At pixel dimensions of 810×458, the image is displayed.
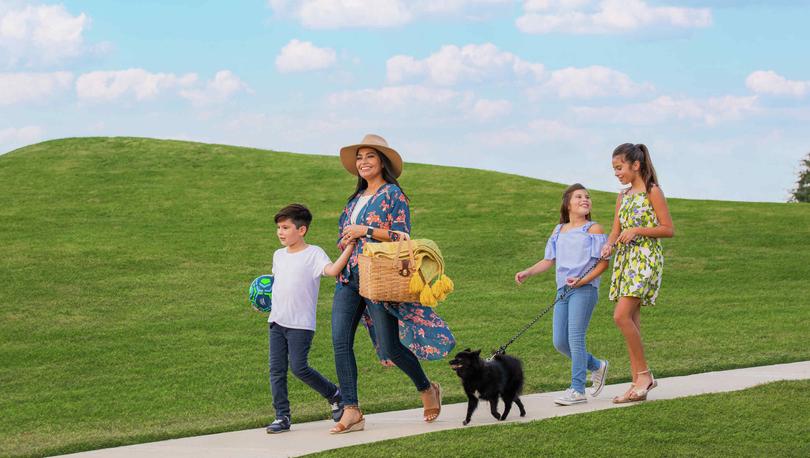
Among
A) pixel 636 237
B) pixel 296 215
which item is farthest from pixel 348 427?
pixel 636 237

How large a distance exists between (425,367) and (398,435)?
15.5ft

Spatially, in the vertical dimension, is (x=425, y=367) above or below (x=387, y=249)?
below

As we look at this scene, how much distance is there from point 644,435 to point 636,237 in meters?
1.71

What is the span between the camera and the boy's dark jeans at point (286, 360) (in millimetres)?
7637

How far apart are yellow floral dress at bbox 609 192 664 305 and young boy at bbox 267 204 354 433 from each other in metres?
2.42

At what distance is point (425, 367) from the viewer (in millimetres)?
12211

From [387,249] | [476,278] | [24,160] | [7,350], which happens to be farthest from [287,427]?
[24,160]

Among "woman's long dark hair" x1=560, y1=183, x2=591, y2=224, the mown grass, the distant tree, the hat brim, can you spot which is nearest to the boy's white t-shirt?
the hat brim

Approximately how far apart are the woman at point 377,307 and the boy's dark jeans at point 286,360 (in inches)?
9.4

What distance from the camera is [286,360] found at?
307 inches

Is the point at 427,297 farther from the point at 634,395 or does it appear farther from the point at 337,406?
the point at 634,395

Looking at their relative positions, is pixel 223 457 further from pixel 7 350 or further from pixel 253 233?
pixel 253 233

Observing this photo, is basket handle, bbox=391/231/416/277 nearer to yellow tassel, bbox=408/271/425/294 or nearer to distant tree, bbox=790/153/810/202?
yellow tassel, bbox=408/271/425/294

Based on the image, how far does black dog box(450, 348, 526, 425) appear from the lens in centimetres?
753
